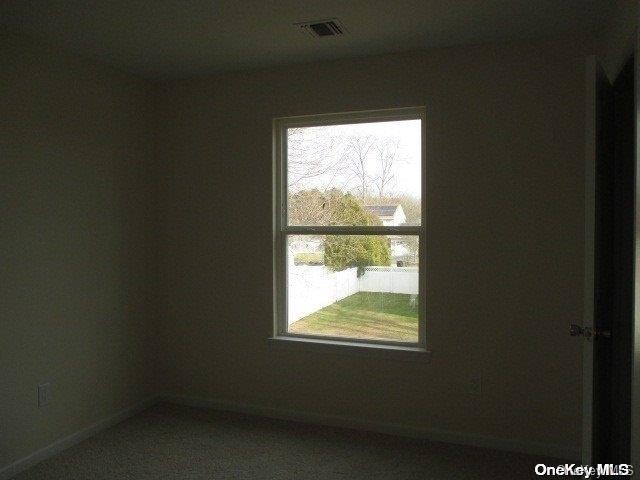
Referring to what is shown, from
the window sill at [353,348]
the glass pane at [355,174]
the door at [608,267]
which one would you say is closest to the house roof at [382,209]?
the glass pane at [355,174]

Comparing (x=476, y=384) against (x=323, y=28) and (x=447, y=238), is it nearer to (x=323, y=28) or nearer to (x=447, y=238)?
(x=447, y=238)

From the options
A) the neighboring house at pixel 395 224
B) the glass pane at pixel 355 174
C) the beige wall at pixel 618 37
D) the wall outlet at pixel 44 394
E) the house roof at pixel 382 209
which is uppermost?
the beige wall at pixel 618 37

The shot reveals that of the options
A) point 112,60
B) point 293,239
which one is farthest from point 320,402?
point 112,60

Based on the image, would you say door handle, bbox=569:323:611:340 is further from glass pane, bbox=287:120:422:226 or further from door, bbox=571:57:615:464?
glass pane, bbox=287:120:422:226

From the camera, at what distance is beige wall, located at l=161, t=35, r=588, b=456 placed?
2.99 m

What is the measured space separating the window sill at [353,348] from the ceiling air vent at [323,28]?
1902 mm

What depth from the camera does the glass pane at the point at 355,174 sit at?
335 cm

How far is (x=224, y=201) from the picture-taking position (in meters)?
3.73

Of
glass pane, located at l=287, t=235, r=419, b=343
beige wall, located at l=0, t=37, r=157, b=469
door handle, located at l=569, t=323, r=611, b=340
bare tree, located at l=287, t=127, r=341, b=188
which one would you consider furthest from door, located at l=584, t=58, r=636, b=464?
beige wall, located at l=0, t=37, r=157, b=469

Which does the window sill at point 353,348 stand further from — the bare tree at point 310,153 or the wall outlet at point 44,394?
the wall outlet at point 44,394

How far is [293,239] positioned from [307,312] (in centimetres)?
51

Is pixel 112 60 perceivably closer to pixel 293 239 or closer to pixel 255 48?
pixel 255 48

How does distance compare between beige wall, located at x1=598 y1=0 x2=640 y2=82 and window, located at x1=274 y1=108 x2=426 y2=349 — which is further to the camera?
window, located at x1=274 y1=108 x2=426 y2=349

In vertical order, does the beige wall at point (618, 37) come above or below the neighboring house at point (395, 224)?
above
